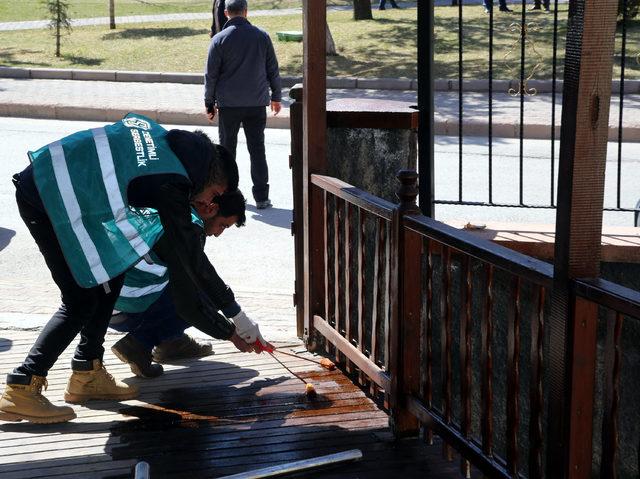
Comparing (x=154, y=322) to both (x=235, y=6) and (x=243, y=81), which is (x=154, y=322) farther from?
(x=235, y=6)

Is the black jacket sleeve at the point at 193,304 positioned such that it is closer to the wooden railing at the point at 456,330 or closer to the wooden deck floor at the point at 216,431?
the wooden deck floor at the point at 216,431

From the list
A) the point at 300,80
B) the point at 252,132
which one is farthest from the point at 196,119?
the point at 252,132

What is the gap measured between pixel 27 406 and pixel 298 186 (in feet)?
6.13

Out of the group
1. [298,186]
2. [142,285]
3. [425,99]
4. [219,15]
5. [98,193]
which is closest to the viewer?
[98,193]

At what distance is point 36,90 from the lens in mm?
15836

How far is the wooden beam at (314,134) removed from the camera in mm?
5230

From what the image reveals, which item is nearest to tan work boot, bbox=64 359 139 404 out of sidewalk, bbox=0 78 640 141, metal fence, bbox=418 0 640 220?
metal fence, bbox=418 0 640 220

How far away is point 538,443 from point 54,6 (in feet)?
55.0

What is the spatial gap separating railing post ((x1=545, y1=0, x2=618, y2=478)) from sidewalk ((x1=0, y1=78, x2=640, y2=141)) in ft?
31.5

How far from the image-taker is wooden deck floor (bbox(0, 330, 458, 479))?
4102 mm

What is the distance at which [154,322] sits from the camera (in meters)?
5.09

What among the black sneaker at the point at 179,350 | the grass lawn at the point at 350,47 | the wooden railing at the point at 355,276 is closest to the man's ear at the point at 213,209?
the wooden railing at the point at 355,276

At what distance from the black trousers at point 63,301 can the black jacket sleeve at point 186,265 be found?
1.07 ft

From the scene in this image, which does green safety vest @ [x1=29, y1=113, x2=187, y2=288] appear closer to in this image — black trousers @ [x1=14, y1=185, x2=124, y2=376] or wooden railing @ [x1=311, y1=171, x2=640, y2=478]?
black trousers @ [x1=14, y1=185, x2=124, y2=376]
